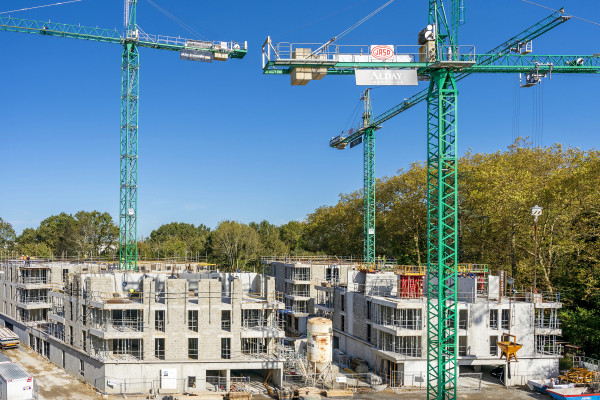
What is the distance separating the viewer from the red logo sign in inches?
1419

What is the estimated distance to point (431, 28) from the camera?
36844 millimetres

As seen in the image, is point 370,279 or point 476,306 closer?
point 476,306

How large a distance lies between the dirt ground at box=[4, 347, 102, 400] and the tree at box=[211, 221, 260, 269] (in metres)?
54.2

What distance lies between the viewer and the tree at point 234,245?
107000 mm

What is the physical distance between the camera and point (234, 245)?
10706cm

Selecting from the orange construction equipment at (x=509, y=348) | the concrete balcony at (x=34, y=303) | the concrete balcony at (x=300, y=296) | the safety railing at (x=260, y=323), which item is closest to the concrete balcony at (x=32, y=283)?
the concrete balcony at (x=34, y=303)

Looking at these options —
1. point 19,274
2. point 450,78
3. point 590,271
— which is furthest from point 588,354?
point 19,274

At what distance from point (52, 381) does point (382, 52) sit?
1477 inches

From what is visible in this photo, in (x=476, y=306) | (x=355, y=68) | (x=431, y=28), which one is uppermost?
(x=431, y=28)

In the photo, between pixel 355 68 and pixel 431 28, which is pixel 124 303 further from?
pixel 431 28

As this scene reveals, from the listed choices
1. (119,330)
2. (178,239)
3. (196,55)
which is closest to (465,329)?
→ (119,330)

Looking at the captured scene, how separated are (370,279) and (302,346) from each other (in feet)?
31.7

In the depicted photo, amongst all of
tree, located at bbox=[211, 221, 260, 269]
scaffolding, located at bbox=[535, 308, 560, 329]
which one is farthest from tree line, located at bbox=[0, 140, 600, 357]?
scaffolding, located at bbox=[535, 308, 560, 329]

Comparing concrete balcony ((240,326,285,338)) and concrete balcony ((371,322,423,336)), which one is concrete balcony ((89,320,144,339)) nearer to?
concrete balcony ((240,326,285,338))
